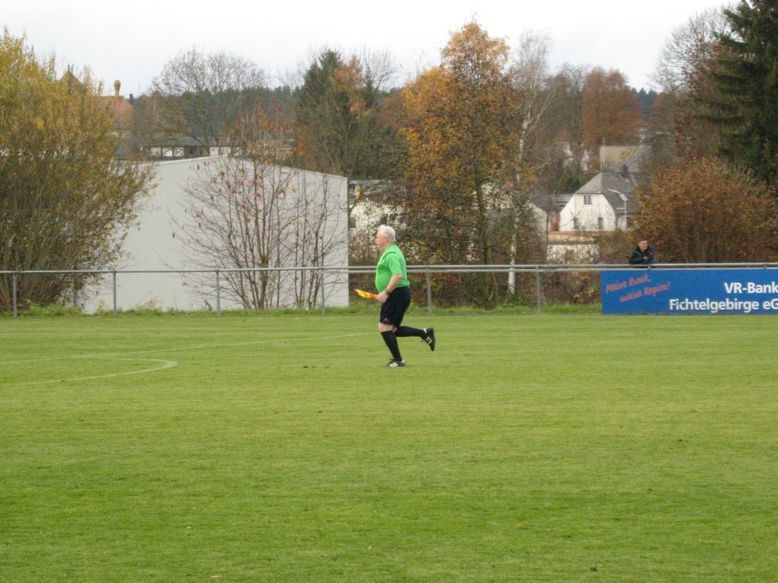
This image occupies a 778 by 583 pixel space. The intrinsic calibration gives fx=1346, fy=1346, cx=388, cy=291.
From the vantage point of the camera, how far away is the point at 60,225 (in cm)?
3653

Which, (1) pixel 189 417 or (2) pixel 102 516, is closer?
(2) pixel 102 516

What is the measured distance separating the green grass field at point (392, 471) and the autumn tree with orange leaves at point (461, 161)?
81.8 feet

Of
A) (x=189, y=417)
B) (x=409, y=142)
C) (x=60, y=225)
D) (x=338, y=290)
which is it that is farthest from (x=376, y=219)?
(x=189, y=417)

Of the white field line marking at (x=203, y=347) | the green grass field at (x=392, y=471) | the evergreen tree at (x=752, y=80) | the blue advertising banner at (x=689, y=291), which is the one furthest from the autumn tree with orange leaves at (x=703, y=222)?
the green grass field at (x=392, y=471)

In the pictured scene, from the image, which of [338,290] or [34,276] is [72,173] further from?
[338,290]

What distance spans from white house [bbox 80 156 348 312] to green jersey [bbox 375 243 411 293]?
1903cm

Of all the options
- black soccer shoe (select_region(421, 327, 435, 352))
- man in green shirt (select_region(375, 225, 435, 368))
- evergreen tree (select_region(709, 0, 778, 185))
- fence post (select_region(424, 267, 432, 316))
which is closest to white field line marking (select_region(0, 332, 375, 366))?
black soccer shoe (select_region(421, 327, 435, 352))

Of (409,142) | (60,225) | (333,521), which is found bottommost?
(333,521)

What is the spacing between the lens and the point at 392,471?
28.8ft

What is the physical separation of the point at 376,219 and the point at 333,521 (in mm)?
44664

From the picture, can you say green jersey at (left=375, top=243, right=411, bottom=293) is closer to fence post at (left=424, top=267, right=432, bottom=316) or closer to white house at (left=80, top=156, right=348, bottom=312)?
fence post at (left=424, top=267, right=432, bottom=316)

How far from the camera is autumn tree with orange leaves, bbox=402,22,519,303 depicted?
4294 centimetres

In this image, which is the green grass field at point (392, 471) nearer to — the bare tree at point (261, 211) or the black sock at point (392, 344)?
the black sock at point (392, 344)

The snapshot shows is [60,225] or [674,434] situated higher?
[60,225]
